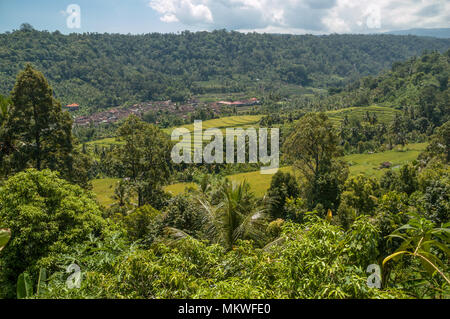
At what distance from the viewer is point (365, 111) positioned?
60.1m

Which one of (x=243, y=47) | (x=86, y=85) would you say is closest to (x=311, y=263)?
(x=86, y=85)

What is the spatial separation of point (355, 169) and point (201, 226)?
101 feet

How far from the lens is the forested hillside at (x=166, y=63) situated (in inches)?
3991

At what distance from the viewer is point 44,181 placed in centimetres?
744

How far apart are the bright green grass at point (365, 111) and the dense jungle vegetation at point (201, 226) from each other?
27.5 metres

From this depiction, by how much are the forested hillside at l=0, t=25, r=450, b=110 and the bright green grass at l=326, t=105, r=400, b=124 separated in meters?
61.1

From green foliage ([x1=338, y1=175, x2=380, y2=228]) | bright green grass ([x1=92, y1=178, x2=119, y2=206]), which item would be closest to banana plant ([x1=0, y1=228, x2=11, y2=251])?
green foliage ([x1=338, y1=175, x2=380, y2=228])

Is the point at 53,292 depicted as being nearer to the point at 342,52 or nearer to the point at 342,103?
the point at 342,103

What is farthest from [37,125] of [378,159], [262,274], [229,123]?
[229,123]
